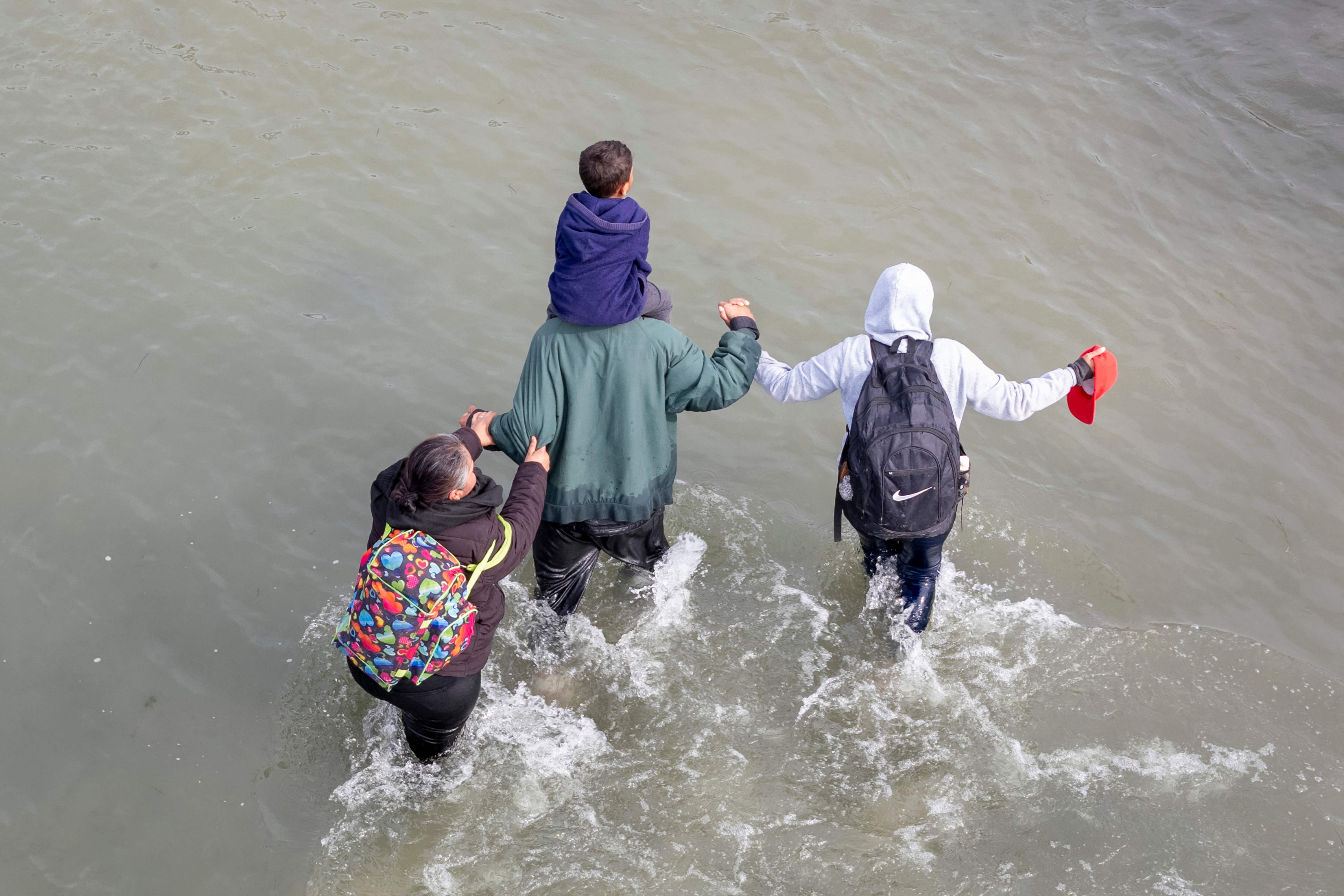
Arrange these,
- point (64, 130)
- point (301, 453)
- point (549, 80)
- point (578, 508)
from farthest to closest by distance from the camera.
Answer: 1. point (549, 80)
2. point (64, 130)
3. point (301, 453)
4. point (578, 508)

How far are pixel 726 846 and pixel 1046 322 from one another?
172 inches

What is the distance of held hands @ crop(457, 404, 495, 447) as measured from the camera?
381 centimetres

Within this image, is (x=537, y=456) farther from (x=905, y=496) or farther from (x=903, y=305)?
(x=903, y=305)

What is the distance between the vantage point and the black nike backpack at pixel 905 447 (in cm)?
369

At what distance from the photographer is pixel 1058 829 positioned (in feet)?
13.5

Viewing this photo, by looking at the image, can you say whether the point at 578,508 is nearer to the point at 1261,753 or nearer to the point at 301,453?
the point at 301,453

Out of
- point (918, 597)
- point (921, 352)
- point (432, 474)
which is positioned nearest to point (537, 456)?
point (432, 474)

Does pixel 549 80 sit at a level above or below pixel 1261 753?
above

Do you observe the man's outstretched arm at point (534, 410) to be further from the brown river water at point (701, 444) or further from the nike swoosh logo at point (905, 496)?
the brown river water at point (701, 444)

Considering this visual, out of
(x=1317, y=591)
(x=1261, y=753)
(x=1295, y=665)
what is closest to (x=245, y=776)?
(x=1261, y=753)

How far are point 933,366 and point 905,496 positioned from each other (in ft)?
1.71

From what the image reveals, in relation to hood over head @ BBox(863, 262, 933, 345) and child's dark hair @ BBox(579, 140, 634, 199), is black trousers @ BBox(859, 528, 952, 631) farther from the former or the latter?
child's dark hair @ BBox(579, 140, 634, 199)

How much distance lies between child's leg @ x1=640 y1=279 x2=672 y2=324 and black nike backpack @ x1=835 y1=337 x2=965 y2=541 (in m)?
0.85

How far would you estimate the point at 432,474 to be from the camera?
316 cm
